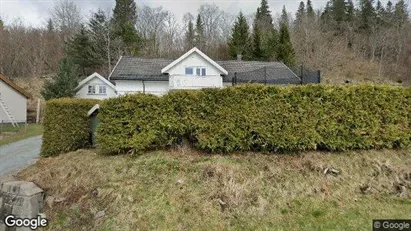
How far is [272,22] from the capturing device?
→ 157 ft

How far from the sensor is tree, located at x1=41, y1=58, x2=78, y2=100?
2391 cm

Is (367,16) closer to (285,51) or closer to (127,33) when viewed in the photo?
(285,51)

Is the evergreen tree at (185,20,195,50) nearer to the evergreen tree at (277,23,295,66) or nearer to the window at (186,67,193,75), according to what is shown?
the evergreen tree at (277,23,295,66)

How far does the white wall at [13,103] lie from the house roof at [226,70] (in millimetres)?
8731

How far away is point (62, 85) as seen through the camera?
79.6 feet

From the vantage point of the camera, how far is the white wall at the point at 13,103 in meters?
21.8

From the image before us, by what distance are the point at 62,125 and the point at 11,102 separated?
19.6m

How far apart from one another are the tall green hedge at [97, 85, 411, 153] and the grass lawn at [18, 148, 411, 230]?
0.30m

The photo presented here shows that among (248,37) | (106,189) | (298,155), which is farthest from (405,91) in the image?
(248,37)

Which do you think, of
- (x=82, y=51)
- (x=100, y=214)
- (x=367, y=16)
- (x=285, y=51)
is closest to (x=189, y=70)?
(x=285, y=51)

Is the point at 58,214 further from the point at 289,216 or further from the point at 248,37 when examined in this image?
the point at 248,37

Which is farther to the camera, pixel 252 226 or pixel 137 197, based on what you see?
pixel 137 197

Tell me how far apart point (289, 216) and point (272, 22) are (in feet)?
159

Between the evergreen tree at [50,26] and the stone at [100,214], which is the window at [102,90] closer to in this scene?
the evergreen tree at [50,26]
